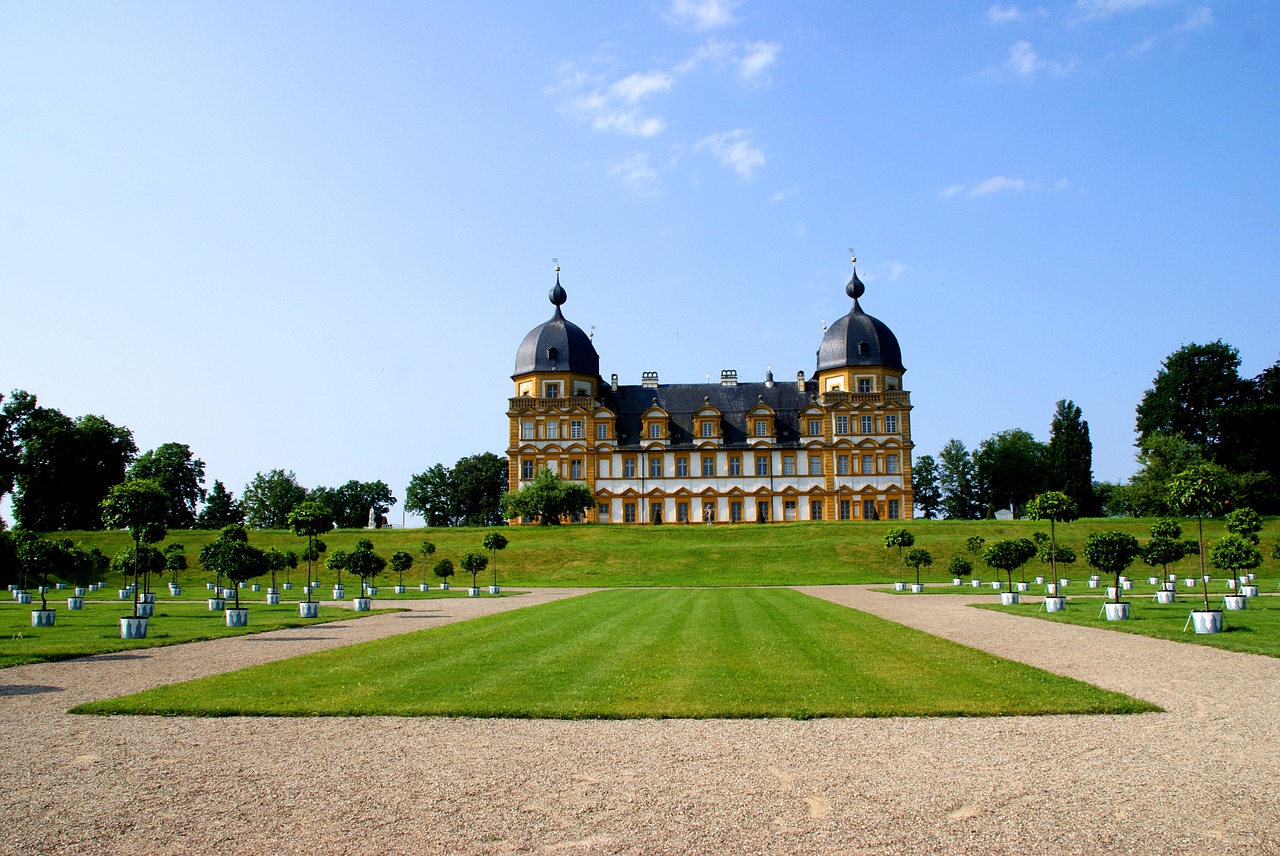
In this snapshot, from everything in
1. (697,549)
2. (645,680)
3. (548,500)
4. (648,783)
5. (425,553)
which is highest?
(548,500)

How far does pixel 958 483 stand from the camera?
355ft

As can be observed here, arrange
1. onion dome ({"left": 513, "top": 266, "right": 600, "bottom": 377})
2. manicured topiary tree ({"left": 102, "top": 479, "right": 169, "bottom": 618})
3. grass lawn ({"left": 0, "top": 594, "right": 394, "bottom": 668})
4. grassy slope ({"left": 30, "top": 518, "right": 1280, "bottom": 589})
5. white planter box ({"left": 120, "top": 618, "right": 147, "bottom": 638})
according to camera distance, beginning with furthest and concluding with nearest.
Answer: onion dome ({"left": 513, "top": 266, "right": 600, "bottom": 377}), grassy slope ({"left": 30, "top": 518, "right": 1280, "bottom": 589}), manicured topiary tree ({"left": 102, "top": 479, "right": 169, "bottom": 618}), white planter box ({"left": 120, "top": 618, "right": 147, "bottom": 638}), grass lawn ({"left": 0, "top": 594, "right": 394, "bottom": 668})

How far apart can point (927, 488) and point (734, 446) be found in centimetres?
3558

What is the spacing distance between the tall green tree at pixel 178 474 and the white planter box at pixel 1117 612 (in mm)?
83013

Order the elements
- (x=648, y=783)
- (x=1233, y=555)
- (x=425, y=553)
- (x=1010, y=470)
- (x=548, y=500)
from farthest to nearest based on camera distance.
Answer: (x=1010, y=470)
(x=548, y=500)
(x=425, y=553)
(x=1233, y=555)
(x=648, y=783)

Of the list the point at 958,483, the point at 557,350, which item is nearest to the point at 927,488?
the point at 958,483

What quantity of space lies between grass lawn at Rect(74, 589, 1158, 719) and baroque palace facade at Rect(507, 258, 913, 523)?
63323 millimetres

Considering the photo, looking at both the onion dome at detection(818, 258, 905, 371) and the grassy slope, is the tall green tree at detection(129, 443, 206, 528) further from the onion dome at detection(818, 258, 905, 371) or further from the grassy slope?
the onion dome at detection(818, 258, 905, 371)

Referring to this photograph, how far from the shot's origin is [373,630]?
23.8 meters

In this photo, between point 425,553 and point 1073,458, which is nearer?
point 425,553

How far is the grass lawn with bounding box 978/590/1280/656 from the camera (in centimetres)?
1886

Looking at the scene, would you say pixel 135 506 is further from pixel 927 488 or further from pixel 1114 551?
pixel 927 488

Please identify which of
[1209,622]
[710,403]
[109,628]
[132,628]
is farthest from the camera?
[710,403]

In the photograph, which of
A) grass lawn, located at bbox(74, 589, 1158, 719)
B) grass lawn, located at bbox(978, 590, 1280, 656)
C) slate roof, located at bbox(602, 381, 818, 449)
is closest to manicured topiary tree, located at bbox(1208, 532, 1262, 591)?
grass lawn, located at bbox(978, 590, 1280, 656)
